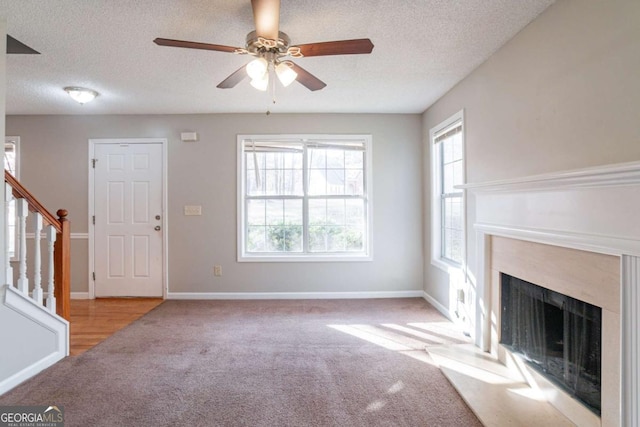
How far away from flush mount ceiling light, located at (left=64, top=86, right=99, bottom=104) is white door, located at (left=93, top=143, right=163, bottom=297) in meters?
0.92

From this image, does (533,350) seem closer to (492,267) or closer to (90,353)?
(492,267)

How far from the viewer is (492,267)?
2.44m

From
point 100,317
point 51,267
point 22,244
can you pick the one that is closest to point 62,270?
point 51,267

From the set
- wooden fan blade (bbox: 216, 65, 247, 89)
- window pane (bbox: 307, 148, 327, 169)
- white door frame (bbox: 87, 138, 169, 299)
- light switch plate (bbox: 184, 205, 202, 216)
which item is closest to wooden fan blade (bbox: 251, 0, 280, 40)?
wooden fan blade (bbox: 216, 65, 247, 89)

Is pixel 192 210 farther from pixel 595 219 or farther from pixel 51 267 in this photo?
pixel 595 219

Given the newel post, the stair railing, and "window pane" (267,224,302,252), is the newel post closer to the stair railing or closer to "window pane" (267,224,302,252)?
the stair railing

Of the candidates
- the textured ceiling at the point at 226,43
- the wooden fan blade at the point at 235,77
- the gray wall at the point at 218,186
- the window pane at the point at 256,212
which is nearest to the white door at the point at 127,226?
the gray wall at the point at 218,186

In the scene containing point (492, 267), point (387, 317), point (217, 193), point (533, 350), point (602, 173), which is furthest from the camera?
point (217, 193)

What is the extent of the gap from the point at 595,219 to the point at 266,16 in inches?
75.4

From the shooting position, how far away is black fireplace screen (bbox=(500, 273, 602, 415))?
1584 millimetres

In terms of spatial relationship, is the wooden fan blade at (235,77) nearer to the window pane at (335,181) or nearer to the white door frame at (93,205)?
the window pane at (335,181)

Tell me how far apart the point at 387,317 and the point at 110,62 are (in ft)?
11.4

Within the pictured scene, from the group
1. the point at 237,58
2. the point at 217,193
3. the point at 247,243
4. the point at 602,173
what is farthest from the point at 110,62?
the point at 602,173

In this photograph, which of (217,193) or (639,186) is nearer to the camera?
(639,186)
